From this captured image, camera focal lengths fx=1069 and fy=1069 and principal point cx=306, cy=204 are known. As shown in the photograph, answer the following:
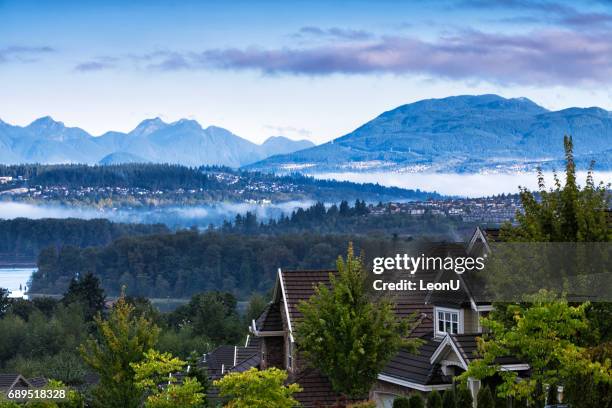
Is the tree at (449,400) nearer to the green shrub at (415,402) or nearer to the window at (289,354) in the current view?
the green shrub at (415,402)

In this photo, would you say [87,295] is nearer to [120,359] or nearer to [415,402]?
[120,359]

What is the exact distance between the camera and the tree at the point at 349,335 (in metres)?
24.5

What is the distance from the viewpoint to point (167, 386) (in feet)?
79.6

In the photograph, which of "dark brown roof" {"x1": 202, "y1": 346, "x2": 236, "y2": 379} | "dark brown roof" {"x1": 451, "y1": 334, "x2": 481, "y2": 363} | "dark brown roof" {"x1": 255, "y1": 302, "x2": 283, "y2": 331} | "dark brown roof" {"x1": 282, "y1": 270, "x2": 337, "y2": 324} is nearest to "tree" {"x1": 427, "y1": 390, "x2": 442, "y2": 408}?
"dark brown roof" {"x1": 451, "y1": 334, "x2": 481, "y2": 363}

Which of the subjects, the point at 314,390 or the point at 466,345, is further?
the point at 314,390

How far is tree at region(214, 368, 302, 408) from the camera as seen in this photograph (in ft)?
68.6

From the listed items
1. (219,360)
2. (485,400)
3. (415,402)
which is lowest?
(219,360)

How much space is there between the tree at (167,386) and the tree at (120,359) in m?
0.36

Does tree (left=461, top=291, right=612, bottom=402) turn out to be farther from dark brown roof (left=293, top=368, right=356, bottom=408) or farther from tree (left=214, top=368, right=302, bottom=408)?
dark brown roof (left=293, top=368, right=356, bottom=408)

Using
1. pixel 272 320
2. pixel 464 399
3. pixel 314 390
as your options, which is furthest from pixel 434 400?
pixel 272 320

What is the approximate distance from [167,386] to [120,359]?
353 cm

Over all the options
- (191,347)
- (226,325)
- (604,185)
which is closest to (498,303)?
(604,185)

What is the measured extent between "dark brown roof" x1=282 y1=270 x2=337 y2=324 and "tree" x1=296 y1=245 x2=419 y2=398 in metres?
4.57

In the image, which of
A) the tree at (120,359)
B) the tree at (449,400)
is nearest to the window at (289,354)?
the tree at (120,359)
